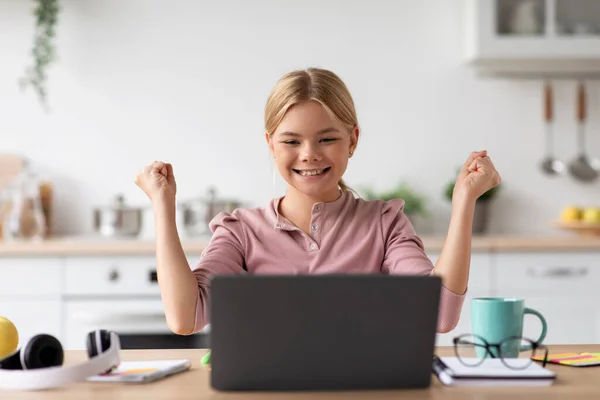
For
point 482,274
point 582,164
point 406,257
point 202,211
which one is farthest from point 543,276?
point 406,257

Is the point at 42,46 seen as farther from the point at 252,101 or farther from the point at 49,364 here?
the point at 49,364

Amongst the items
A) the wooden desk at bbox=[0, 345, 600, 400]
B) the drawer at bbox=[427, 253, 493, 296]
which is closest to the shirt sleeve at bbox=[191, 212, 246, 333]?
the wooden desk at bbox=[0, 345, 600, 400]

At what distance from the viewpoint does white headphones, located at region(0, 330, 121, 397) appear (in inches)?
41.1

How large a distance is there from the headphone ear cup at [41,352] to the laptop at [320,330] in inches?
11.0

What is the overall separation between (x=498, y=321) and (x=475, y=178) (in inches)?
10.1

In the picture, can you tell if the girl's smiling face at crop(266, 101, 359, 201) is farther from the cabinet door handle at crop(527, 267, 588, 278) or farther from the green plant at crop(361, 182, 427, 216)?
the green plant at crop(361, 182, 427, 216)

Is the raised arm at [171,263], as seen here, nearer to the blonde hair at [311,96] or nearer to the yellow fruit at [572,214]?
the blonde hair at [311,96]

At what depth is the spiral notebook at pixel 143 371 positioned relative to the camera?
1100 mm

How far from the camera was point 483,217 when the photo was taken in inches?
130

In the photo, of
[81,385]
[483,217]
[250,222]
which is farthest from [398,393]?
[483,217]

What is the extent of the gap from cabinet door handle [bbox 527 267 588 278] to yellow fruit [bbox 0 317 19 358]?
6.62 ft

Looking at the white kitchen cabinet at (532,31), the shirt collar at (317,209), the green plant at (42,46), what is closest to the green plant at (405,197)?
the white kitchen cabinet at (532,31)

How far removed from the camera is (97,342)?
1.13m

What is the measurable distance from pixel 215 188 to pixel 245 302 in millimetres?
2472
